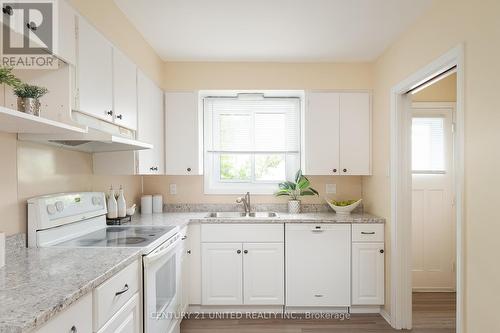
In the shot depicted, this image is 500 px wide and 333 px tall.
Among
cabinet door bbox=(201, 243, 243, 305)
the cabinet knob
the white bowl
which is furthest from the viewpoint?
the white bowl

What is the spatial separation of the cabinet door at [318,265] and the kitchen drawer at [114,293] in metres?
1.62

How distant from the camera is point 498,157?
5.08ft

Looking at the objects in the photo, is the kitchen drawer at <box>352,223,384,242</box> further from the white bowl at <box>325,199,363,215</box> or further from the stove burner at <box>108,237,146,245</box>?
the stove burner at <box>108,237,146,245</box>

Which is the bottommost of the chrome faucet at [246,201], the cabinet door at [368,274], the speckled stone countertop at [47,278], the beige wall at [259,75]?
the cabinet door at [368,274]

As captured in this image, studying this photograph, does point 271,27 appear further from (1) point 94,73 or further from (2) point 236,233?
(2) point 236,233

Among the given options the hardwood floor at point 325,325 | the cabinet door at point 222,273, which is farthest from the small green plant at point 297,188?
the hardwood floor at point 325,325

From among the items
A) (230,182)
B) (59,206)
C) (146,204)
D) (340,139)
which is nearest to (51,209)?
(59,206)

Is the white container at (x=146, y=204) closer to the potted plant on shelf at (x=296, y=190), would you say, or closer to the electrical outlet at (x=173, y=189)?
the electrical outlet at (x=173, y=189)

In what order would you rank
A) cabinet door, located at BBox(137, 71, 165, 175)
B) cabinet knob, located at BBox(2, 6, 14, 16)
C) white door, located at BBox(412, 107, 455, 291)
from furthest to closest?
white door, located at BBox(412, 107, 455, 291)
cabinet door, located at BBox(137, 71, 165, 175)
cabinet knob, located at BBox(2, 6, 14, 16)

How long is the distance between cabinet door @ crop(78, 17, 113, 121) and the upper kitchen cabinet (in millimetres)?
1977

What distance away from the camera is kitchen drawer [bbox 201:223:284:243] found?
291cm

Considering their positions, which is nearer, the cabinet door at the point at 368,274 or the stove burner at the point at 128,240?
the stove burner at the point at 128,240

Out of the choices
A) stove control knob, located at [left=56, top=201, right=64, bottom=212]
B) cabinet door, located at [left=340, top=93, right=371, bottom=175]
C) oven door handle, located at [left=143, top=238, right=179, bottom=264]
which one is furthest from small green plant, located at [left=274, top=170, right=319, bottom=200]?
stove control knob, located at [left=56, top=201, right=64, bottom=212]

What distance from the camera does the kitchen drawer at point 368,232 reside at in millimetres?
2918
